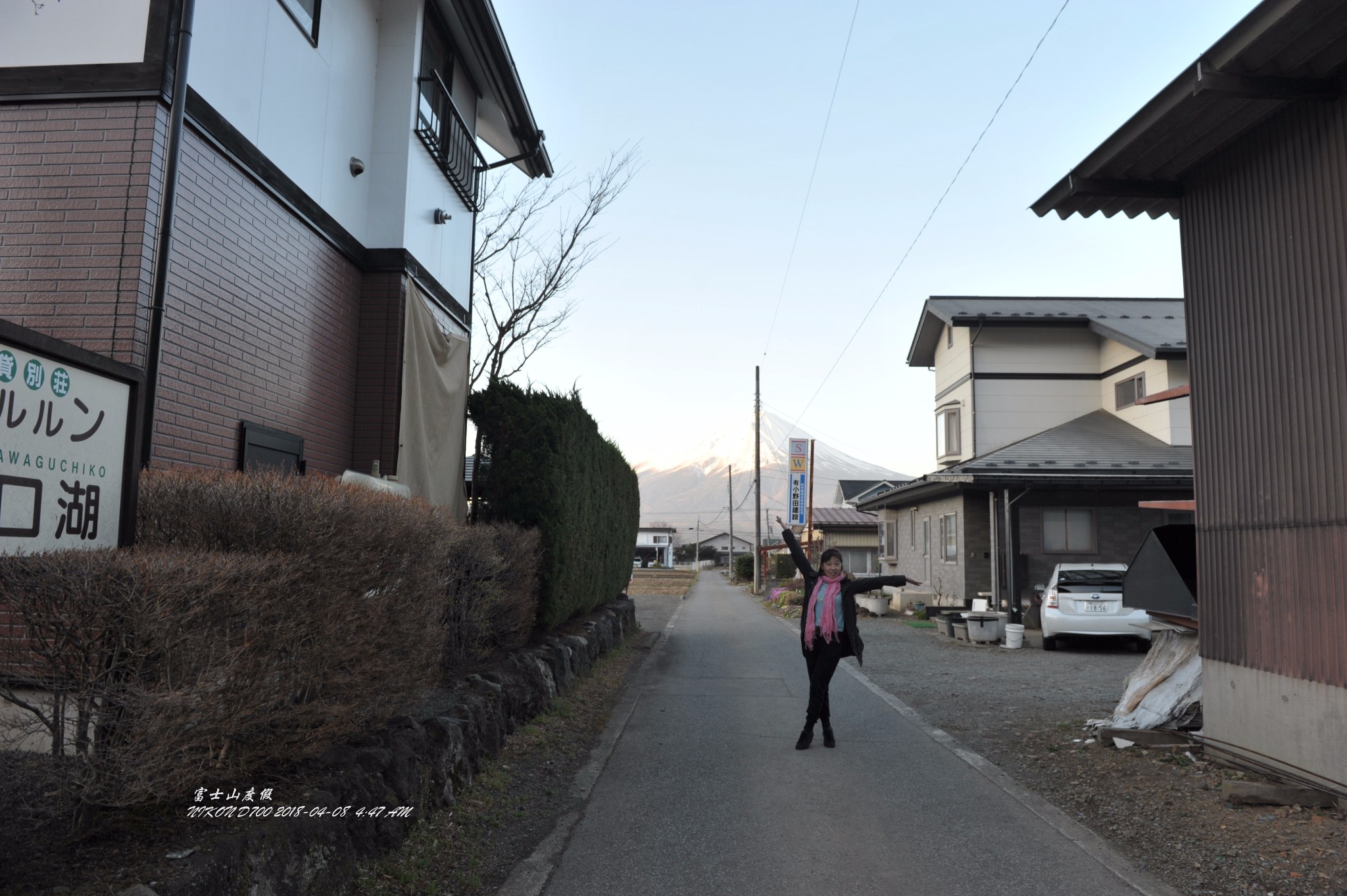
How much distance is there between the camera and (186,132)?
21.3 feet

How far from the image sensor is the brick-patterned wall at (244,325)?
6.49 metres

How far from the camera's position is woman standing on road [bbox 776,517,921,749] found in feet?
24.8

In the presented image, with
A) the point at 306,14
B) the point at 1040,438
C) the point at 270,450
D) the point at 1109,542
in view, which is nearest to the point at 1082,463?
the point at 1109,542

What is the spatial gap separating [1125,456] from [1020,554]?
3108 mm

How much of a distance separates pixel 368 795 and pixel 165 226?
3918 millimetres

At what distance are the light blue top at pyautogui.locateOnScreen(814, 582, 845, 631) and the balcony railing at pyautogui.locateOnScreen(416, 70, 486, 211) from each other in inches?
268

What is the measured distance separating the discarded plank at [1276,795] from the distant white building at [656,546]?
303 ft

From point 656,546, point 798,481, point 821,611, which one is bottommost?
point 821,611

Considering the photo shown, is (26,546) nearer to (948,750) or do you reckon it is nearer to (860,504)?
(948,750)

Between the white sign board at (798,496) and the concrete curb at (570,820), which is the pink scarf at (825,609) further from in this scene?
the white sign board at (798,496)

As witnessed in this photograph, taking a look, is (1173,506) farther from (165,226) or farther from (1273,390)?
(165,226)

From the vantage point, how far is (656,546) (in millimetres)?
109625

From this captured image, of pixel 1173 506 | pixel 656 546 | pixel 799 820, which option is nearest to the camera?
pixel 799 820

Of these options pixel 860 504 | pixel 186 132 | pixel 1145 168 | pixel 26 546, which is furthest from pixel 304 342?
pixel 860 504
